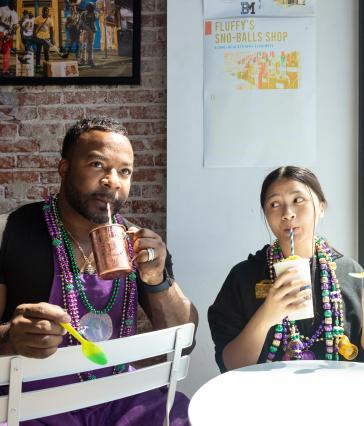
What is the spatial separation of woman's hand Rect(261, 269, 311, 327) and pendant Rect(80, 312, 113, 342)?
471mm

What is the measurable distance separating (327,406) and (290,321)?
519mm

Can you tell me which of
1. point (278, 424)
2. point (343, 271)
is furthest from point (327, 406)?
point (343, 271)

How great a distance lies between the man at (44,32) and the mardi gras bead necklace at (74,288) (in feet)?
3.35

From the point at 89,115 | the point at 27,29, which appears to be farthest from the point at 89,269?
the point at 27,29

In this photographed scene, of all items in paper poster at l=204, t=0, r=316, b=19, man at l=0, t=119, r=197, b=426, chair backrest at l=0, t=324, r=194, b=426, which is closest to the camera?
chair backrest at l=0, t=324, r=194, b=426

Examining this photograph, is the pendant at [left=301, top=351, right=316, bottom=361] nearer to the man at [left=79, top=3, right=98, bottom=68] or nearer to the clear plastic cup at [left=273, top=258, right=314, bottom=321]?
the clear plastic cup at [left=273, top=258, right=314, bottom=321]

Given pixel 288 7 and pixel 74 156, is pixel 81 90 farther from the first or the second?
pixel 288 7

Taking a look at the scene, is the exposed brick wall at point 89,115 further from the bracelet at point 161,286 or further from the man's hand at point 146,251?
the man's hand at point 146,251

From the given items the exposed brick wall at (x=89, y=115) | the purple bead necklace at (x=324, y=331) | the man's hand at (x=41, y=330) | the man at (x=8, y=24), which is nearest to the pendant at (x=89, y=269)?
the man's hand at (x=41, y=330)

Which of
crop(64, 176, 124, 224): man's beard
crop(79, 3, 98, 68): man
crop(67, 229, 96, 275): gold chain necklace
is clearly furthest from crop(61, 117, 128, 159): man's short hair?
crop(79, 3, 98, 68): man

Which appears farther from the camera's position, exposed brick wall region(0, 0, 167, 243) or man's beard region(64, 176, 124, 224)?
exposed brick wall region(0, 0, 167, 243)

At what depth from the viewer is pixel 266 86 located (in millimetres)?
2139

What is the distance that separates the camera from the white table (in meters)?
1.01

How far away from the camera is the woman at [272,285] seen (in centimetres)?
155
